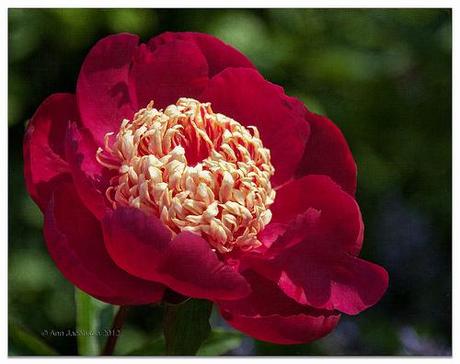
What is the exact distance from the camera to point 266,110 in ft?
3.82

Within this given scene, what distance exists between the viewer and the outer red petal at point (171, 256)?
94 cm

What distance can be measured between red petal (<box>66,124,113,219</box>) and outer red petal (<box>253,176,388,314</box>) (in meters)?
0.21

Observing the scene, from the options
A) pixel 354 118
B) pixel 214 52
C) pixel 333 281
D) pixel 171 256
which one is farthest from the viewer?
pixel 354 118

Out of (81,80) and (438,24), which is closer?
(81,80)

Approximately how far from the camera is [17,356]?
1254mm

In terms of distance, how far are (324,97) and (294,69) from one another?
0.23ft

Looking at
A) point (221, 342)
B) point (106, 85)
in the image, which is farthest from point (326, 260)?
point (106, 85)

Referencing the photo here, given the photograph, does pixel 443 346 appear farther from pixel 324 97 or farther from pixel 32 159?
pixel 32 159

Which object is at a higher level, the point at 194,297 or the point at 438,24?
the point at 438,24

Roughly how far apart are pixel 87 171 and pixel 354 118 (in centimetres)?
52

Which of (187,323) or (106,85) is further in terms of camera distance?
(106,85)

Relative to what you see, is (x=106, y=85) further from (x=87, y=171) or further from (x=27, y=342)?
(x=27, y=342)

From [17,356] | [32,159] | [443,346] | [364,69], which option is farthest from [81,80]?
[443,346]
